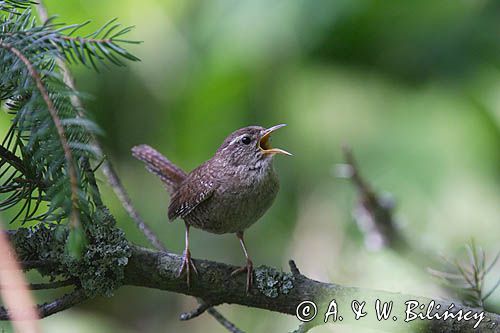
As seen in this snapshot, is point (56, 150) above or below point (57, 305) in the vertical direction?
above

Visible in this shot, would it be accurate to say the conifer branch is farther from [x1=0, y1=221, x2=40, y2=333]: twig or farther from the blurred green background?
the blurred green background

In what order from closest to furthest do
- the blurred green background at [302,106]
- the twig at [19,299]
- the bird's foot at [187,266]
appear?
the twig at [19,299]
the bird's foot at [187,266]
the blurred green background at [302,106]

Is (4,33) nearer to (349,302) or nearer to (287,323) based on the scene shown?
(349,302)

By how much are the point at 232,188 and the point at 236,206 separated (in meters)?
0.10

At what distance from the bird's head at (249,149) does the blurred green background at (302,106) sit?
1.30 meters

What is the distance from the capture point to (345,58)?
484 cm

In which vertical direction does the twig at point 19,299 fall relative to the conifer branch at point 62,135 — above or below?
below

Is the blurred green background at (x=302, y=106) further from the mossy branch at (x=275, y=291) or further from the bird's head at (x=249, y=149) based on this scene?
the mossy branch at (x=275, y=291)

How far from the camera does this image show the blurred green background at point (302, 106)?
4.31 metres

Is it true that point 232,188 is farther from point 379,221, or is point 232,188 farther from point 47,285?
point 47,285

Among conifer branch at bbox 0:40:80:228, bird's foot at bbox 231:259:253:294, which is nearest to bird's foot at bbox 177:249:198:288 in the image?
bird's foot at bbox 231:259:253:294

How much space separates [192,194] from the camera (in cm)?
276

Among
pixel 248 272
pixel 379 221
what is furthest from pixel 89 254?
pixel 379 221

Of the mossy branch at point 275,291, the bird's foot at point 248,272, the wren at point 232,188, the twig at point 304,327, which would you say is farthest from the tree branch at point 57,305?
the wren at point 232,188
